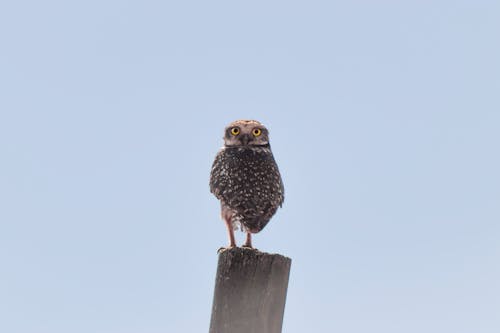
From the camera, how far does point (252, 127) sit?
29.8ft

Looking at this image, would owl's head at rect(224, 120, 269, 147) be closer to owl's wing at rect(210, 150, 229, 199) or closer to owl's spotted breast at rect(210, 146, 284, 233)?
owl's spotted breast at rect(210, 146, 284, 233)

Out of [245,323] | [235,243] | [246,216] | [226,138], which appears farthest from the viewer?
[226,138]

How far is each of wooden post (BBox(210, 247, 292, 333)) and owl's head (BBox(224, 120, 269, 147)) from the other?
4.00m

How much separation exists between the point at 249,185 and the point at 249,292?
327 cm

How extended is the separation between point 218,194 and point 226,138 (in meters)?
1.07

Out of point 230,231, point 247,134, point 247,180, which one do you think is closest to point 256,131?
point 247,134

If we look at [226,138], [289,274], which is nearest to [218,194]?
[226,138]

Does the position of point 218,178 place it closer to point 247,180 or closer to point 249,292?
point 247,180

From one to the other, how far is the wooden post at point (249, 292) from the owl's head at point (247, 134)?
4004mm

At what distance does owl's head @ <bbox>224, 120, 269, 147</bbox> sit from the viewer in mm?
9031

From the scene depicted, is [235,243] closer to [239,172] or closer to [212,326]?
[239,172]

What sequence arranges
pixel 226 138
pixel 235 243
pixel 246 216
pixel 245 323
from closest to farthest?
pixel 245 323, pixel 246 216, pixel 235 243, pixel 226 138

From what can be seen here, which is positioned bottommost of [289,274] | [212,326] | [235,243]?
[212,326]

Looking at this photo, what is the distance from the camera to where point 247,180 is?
26.9ft
